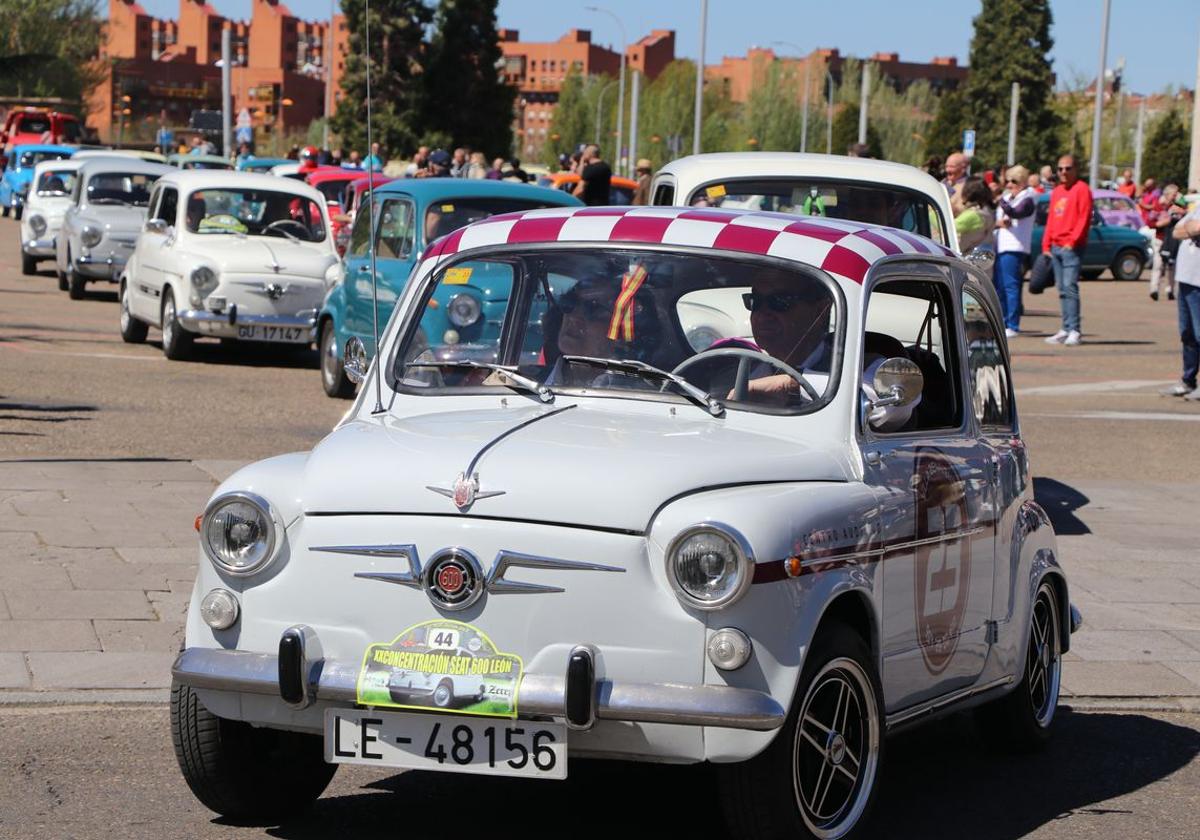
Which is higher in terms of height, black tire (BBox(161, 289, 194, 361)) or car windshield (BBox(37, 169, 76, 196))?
car windshield (BBox(37, 169, 76, 196))

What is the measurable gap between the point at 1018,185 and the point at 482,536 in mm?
20959

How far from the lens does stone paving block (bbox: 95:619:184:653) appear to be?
291 inches

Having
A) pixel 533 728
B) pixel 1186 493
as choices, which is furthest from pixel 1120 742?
pixel 1186 493

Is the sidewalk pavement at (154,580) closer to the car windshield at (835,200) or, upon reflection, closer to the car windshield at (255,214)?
the car windshield at (835,200)

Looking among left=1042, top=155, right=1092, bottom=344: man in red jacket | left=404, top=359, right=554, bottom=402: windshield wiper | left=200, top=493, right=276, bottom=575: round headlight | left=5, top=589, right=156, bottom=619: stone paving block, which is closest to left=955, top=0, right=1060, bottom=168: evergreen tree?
left=1042, top=155, right=1092, bottom=344: man in red jacket

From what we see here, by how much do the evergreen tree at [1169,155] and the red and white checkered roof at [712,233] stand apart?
225 feet

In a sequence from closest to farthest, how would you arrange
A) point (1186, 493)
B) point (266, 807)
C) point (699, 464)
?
point (699, 464), point (266, 807), point (1186, 493)

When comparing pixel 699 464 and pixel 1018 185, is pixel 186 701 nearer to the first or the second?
pixel 699 464

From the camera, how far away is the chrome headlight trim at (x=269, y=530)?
4.98 m

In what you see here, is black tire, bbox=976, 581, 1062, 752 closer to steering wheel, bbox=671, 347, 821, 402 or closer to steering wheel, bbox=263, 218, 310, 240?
steering wheel, bbox=671, 347, 821, 402

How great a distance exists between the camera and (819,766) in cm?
504

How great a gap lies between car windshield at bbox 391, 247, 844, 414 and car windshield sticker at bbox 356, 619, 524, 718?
1.14 meters

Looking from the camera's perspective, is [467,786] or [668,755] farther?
[467,786]

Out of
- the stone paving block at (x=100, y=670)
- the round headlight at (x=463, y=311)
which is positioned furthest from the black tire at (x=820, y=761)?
the stone paving block at (x=100, y=670)
